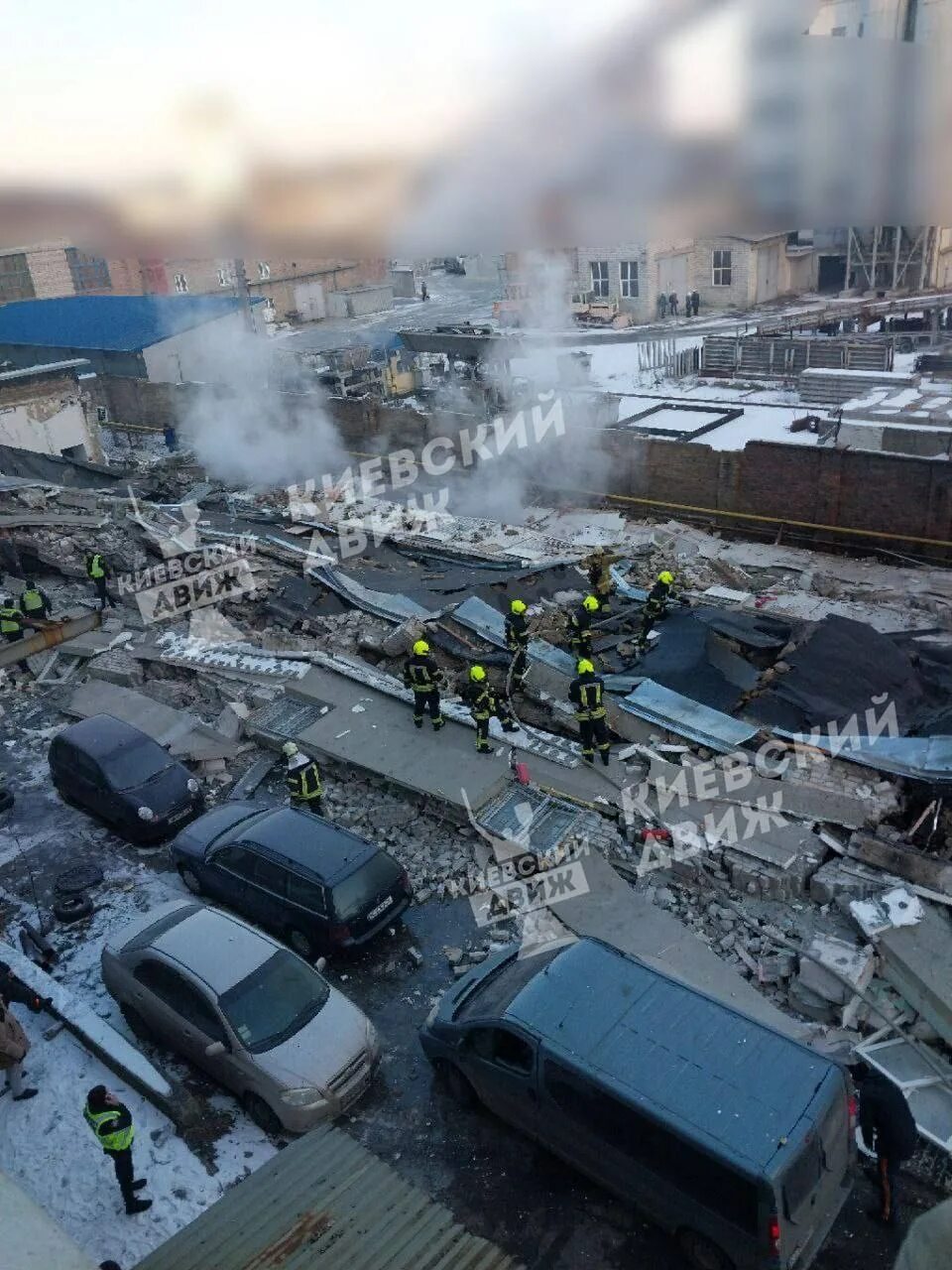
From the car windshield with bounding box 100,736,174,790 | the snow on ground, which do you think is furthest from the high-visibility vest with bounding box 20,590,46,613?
the snow on ground

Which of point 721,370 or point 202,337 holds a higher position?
point 202,337

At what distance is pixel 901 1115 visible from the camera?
5.57m

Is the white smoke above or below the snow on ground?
above

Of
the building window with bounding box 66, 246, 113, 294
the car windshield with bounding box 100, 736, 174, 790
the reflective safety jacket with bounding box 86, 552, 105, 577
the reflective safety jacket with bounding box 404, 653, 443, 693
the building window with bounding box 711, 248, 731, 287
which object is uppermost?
the building window with bounding box 66, 246, 113, 294

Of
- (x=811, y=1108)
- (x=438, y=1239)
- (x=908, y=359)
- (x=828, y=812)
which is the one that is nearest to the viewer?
(x=438, y=1239)

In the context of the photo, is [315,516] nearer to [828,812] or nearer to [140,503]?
[140,503]

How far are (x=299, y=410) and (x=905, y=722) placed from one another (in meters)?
19.9

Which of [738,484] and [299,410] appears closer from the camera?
[738,484]

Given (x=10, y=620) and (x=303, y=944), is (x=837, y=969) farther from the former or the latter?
(x=10, y=620)

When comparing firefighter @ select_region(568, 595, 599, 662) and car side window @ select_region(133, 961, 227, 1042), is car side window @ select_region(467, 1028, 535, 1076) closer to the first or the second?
car side window @ select_region(133, 961, 227, 1042)

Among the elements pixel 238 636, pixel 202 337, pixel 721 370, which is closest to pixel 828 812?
pixel 238 636

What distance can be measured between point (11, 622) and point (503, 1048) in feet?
34.6

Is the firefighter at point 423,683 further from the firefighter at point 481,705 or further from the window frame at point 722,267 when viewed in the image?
the window frame at point 722,267

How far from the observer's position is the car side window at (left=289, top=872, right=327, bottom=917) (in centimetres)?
787
